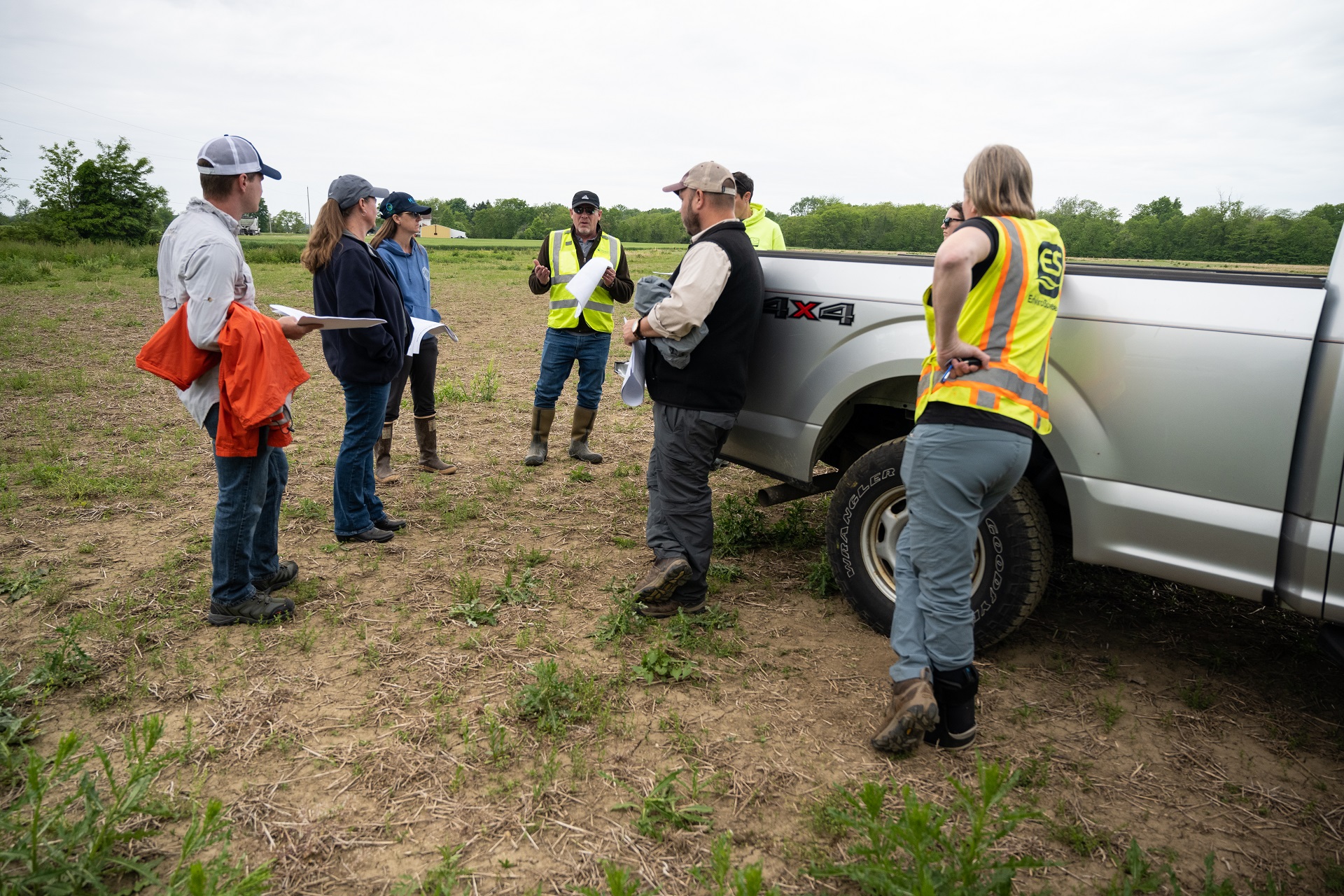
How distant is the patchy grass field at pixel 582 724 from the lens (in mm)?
2463

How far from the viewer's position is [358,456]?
4.86 m

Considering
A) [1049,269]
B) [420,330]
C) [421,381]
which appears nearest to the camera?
[1049,269]

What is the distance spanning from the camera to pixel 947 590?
294 centimetres

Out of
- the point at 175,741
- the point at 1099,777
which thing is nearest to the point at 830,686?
the point at 1099,777

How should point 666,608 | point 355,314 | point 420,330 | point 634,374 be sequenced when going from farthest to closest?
point 420,330
point 355,314
point 634,374
point 666,608

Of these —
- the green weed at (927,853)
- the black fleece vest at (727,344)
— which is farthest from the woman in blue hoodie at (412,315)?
the green weed at (927,853)

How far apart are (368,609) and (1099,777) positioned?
3.37 m

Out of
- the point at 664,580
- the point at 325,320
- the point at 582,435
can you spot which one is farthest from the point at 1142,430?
the point at 582,435

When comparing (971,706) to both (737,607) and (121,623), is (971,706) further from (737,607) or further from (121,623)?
(121,623)

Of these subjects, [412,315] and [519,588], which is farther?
[412,315]

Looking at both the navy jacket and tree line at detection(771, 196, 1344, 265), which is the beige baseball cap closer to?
tree line at detection(771, 196, 1344, 265)

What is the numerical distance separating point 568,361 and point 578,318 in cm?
39

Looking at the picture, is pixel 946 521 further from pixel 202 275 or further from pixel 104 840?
pixel 202 275

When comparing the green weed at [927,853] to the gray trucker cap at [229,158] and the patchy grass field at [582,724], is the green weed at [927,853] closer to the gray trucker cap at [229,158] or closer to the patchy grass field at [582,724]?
the patchy grass field at [582,724]
